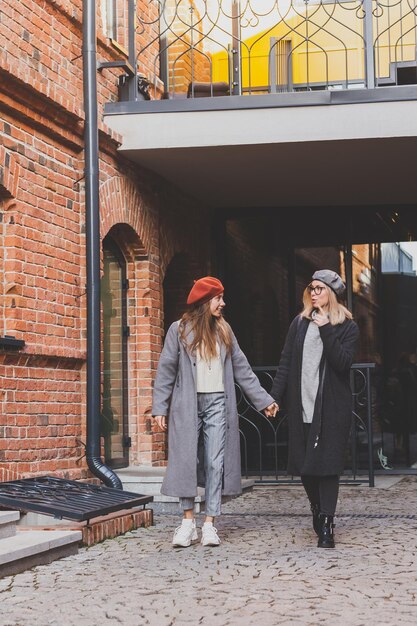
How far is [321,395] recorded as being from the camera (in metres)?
6.31

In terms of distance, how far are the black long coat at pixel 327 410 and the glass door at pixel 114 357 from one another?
329 cm

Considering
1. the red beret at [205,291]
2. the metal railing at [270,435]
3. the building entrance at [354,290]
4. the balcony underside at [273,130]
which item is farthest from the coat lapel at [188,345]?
the building entrance at [354,290]

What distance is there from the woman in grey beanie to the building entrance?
198 inches

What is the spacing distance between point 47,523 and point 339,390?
201 cm

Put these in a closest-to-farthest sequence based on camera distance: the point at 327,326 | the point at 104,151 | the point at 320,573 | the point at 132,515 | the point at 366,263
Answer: the point at 320,573
the point at 327,326
the point at 132,515
the point at 104,151
the point at 366,263

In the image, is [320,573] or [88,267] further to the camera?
[88,267]

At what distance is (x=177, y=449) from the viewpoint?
6.51m

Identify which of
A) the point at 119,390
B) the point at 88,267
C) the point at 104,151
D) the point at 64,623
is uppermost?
the point at 104,151

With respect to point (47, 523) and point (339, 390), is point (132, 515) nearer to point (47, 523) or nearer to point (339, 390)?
point (47, 523)

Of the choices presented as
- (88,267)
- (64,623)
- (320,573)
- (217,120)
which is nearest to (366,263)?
(217,120)

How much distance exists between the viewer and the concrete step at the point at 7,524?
589 cm

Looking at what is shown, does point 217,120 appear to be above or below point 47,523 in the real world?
above

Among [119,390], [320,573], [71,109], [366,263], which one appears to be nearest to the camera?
[320,573]

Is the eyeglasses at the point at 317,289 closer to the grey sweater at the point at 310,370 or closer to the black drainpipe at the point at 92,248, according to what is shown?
the grey sweater at the point at 310,370
